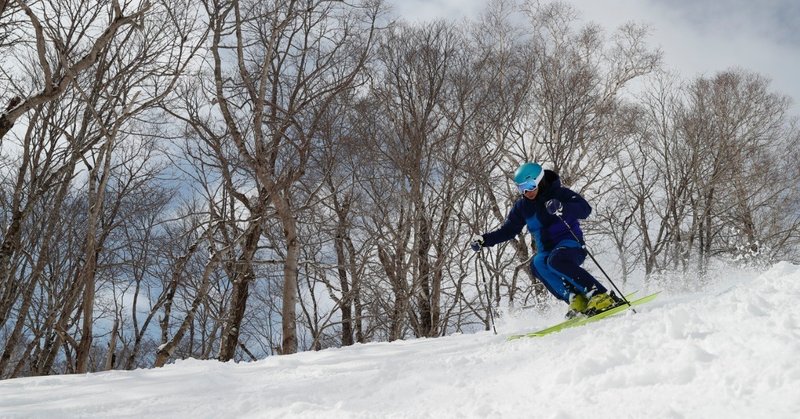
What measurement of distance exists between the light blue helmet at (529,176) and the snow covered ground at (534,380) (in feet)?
5.08

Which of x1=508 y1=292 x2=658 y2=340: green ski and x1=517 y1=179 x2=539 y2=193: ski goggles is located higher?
x1=517 y1=179 x2=539 y2=193: ski goggles

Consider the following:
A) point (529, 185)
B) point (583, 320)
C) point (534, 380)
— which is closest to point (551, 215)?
point (529, 185)

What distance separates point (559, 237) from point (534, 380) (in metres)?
2.82

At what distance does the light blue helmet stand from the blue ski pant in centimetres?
65

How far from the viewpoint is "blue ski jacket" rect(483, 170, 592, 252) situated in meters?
5.12

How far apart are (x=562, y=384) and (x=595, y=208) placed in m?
15.1

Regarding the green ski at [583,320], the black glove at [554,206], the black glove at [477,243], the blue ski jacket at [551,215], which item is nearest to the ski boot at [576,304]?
the green ski at [583,320]

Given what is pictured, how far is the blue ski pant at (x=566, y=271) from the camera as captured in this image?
16.6 feet

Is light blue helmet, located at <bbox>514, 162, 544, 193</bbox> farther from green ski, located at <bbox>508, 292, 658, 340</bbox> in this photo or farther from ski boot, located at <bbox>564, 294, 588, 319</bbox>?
green ski, located at <bbox>508, 292, 658, 340</bbox>

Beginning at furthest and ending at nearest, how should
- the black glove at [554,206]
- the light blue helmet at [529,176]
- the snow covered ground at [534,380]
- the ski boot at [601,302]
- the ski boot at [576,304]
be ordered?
1. the light blue helmet at [529,176]
2. the ski boot at [576,304]
3. the black glove at [554,206]
4. the ski boot at [601,302]
5. the snow covered ground at [534,380]

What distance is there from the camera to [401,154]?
12.1 m

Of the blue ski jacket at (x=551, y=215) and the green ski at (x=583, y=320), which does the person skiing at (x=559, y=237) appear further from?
the green ski at (x=583, y=320)

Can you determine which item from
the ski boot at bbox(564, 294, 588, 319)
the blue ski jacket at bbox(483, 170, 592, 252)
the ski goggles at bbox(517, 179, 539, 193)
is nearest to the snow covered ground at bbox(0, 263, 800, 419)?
the ski boot at bbox(564, 294, 588, 319)

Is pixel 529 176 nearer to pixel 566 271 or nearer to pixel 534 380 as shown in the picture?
pixel 566 271
